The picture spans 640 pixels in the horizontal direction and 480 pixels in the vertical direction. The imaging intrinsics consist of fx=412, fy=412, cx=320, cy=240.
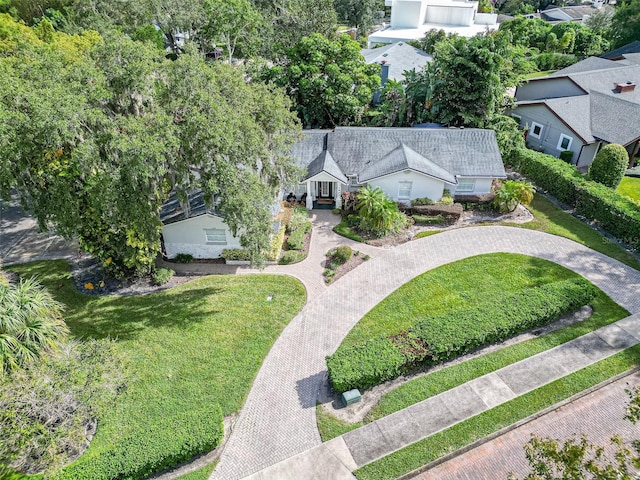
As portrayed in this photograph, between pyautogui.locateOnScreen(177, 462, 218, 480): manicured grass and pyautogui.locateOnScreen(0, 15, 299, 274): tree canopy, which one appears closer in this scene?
pyautogui.locateOnScreen(177, 462, 218, 480): manicured grass

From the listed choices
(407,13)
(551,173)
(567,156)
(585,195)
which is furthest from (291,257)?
(407,13)

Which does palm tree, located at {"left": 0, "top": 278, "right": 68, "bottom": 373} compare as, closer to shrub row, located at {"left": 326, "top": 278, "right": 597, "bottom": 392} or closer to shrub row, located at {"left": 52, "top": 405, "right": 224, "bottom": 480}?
shrub row, located at {"left": 52, "top": 405, "right": 224, "bottom": 480}

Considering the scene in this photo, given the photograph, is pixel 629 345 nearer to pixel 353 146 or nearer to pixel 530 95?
pixel 353 146

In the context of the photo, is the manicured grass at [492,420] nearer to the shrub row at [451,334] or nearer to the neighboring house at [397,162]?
the shrub row at [451,334]

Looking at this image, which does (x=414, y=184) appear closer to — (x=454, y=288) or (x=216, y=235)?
(x=454, y=288)

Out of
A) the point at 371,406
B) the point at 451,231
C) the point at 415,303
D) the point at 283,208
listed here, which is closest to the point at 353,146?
the point at 283,208

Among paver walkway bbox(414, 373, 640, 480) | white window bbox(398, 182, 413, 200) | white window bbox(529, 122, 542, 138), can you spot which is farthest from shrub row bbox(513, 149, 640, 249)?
paver walkway bbox(414, 373, 640, 480)
